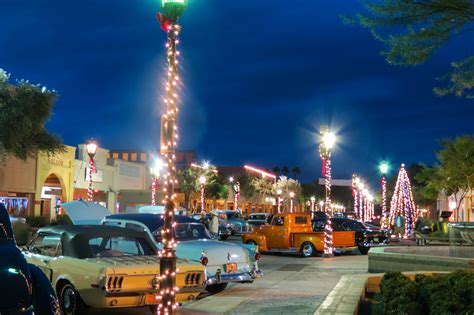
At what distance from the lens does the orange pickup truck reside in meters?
25.2

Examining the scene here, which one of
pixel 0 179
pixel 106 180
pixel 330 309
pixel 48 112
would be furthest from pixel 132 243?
pixel 106 180

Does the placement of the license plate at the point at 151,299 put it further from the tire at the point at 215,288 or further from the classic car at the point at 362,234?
the classic car at the point at 362,234

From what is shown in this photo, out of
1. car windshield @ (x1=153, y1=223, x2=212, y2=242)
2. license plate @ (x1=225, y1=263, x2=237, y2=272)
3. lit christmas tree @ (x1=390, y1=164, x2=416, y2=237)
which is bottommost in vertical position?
license plate @ (x1=225, y1=263, x2=237, y2=272)

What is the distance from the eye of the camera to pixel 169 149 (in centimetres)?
806

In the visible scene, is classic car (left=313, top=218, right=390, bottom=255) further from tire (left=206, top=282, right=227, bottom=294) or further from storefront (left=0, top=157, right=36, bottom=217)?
storefront (left=0, top=157, right=36, bottom=217)

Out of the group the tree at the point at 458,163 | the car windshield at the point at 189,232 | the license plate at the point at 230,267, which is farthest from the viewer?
the tree at the point at 458,163

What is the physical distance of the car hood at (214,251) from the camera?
44.4ft

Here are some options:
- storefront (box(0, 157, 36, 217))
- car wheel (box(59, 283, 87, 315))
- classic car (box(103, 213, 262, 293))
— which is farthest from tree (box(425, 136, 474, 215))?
car wheel (box(59, 283, 87, 315))

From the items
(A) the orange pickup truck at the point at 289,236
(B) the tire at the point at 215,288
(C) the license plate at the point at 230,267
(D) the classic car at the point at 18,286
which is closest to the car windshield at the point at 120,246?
(C) the license plate at the point at 230,267

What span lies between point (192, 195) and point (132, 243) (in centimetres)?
5763

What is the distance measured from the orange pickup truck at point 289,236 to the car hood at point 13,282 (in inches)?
773

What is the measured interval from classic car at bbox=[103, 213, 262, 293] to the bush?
5.50 m

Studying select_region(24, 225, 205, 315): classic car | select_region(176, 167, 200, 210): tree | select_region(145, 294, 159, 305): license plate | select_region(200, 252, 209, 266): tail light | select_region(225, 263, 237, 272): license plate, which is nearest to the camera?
select_region(24, 225, 205, 315): classic car

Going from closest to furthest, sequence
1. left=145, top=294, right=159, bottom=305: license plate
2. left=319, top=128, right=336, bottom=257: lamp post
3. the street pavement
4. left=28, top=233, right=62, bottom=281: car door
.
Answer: left=145, top=294, right=159, bottom=305: license plate, left=28, top=233, right=62, bottom=281: car door, the street pavement, left=319, top=128, right=336, bottom=257: lamp post
